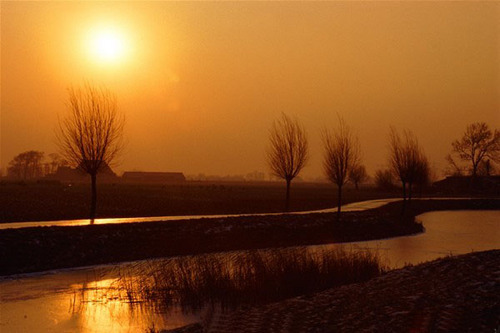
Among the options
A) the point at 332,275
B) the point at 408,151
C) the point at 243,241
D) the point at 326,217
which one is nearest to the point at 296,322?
the point at 332,275

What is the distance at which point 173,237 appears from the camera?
79.2 ft

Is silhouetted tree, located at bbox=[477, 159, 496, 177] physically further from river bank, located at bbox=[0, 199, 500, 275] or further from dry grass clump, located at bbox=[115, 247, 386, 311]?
dry grass clump, located at bbox=[115, 247, 386, 311]

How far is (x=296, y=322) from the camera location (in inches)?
362

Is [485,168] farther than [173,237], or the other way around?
[485,168]

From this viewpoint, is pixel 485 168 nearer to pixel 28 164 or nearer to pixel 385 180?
pixel 385 180

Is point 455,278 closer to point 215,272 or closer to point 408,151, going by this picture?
point 215,272

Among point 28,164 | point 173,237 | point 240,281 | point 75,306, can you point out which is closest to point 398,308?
point 240,281

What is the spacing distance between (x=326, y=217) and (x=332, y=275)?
18476 millimetres

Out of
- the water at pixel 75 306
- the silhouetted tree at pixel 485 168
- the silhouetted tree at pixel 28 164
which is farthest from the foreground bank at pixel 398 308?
the silhouetted tree at pixel 28 164

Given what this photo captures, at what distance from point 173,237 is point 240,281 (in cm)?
1096

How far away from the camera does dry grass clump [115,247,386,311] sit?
12.8m

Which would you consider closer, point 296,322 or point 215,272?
point 296,322

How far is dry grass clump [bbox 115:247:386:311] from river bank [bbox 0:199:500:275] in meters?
5.07

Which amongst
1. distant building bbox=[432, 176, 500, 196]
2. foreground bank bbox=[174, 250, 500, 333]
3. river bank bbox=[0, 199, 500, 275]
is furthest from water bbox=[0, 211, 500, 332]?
distant building bbox=[432, 176, 500, 196]
